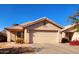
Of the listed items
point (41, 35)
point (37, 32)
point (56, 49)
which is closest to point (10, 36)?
point (37, 32)

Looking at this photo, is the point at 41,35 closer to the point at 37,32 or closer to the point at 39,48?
the point at 37,32

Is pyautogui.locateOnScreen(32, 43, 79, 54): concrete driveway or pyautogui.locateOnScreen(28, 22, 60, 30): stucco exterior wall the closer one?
pyautogui.locateOnScreen(32, 43, 79, 54): concrete driveway

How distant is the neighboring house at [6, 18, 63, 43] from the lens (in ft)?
36.2

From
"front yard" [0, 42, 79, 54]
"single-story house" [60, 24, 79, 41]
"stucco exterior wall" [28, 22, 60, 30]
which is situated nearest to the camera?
"front yard" [0, 42, 79, 54]

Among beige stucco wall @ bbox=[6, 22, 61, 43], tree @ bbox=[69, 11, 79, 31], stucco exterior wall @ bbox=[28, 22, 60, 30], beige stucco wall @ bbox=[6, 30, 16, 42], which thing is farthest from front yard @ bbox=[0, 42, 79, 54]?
tree @ bbox=[69, 11, 79, 31]

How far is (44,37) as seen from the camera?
11.4m

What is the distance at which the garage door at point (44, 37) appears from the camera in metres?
11.3

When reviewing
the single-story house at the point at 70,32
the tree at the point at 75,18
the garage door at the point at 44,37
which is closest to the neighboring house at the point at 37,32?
the garage door at the point at 44,37

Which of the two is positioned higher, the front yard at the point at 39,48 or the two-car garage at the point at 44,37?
the two-car garage at the point at 44,37

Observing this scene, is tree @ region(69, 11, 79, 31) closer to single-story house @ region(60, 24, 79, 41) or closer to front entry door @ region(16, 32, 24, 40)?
single-story house @ region(60, 24, 79, 41)

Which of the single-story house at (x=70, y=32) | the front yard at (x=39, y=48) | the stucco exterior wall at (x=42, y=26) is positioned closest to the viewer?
the front yard at (x=39, y=48)

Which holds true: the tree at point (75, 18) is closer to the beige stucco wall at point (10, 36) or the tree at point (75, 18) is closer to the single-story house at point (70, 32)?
the single-story house at point (70, 32)

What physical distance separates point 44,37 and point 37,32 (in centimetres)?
30

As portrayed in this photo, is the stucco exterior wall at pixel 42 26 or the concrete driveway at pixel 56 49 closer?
the concrete driveway at pixel 56 49
